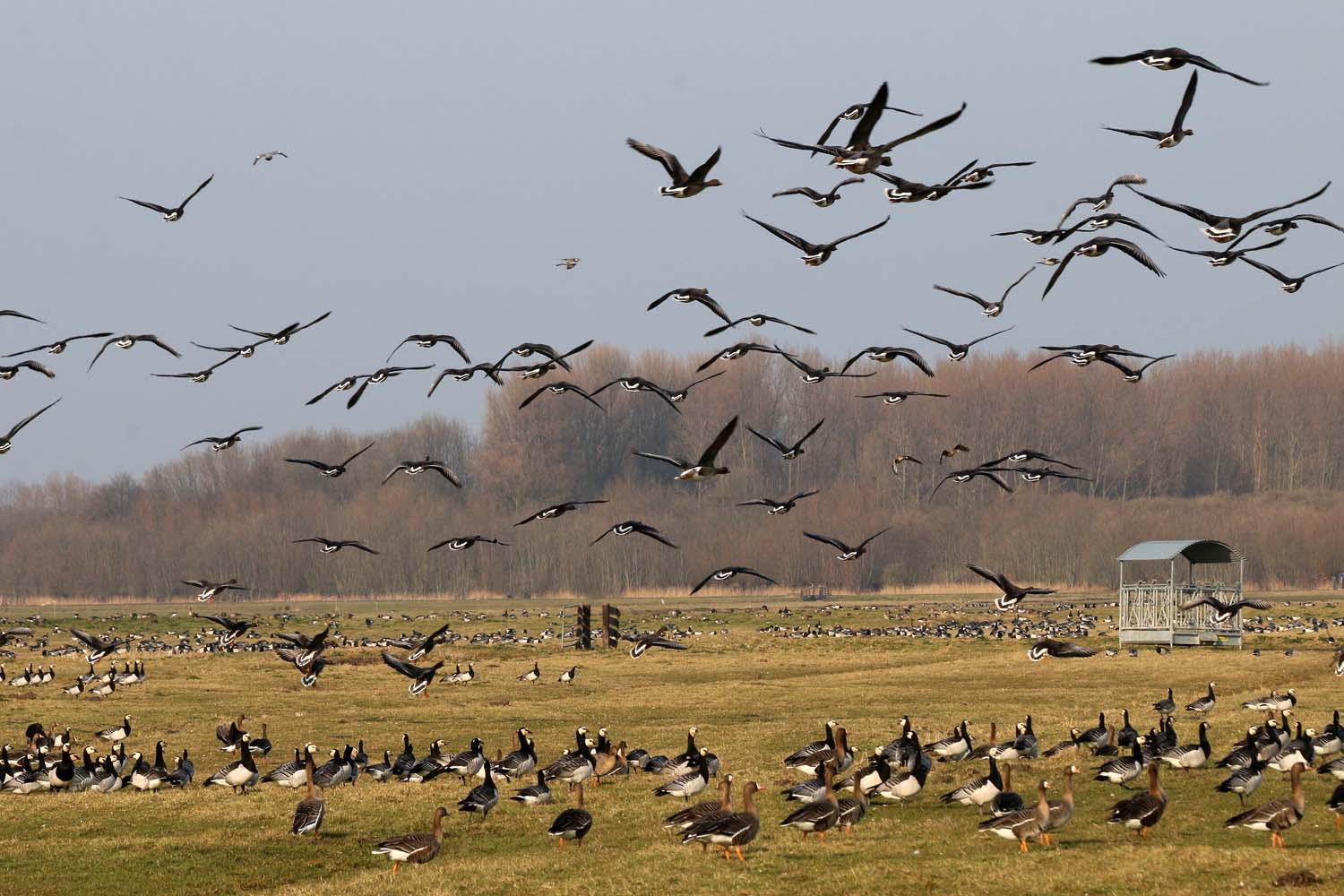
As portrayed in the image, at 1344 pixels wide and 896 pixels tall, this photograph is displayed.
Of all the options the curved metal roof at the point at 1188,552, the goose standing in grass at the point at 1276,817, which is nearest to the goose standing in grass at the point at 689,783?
the goose standing in grass at the point at 1276,817

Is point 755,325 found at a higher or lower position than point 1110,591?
higher

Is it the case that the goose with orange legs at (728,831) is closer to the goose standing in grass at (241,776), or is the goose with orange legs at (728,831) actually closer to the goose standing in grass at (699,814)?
the goose standing in grass at (699,814)

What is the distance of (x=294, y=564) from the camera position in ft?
435

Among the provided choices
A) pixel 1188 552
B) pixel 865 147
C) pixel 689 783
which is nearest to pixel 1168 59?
pixel 865 147

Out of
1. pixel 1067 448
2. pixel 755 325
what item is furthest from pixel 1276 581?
pixel 755 325

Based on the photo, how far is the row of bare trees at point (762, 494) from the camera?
124m

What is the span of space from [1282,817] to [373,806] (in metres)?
13.5

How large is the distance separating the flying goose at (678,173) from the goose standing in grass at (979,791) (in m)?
9.22

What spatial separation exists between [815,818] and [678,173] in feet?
29.7

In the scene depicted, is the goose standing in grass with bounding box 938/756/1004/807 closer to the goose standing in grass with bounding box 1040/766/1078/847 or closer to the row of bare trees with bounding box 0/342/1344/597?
the goose standing in grass with bounding box 1040/766/1078/847

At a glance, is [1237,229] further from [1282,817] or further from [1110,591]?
[1110,591]

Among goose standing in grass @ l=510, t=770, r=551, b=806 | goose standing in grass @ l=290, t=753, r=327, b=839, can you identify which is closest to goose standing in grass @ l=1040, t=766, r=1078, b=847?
goose standing in grass @ l=510, t=770, r=551, b=806

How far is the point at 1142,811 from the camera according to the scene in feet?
62.4

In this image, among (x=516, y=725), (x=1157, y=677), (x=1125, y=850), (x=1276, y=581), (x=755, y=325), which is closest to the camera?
(x=1125, y=850)
